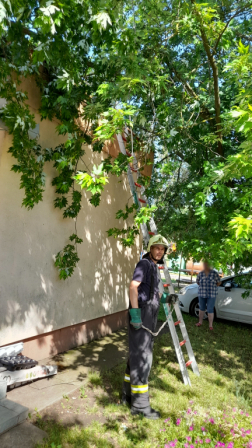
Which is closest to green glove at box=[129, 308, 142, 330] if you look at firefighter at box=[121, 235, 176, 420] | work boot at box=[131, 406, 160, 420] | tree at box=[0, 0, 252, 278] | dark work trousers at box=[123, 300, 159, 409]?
firefighter at box=[121, 235, 176, 420]

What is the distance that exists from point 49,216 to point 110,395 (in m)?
2.63

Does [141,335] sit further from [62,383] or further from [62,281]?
[62,281]

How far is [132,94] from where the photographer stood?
13.6 ft

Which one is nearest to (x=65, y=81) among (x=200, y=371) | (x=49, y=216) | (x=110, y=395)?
(x=49, y=216)

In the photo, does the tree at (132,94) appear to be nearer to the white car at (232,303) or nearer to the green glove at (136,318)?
the green glove at (136,318)

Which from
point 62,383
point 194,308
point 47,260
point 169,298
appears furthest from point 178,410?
point 194,308

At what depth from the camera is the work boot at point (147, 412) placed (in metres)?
3.36

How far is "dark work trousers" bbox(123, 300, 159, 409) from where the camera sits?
11.2 feet

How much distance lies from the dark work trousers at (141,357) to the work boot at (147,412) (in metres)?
0.03

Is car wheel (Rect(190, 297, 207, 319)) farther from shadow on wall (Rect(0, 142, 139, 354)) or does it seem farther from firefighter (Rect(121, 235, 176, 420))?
firefighter (Rect(121, 235, 176, 420))

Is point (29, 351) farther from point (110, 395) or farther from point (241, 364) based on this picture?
point (241, 364)

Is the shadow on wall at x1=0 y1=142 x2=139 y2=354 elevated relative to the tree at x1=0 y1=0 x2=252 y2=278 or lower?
lower

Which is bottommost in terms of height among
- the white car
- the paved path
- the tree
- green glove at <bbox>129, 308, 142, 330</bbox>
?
the paved path

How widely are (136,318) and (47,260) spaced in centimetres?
192
